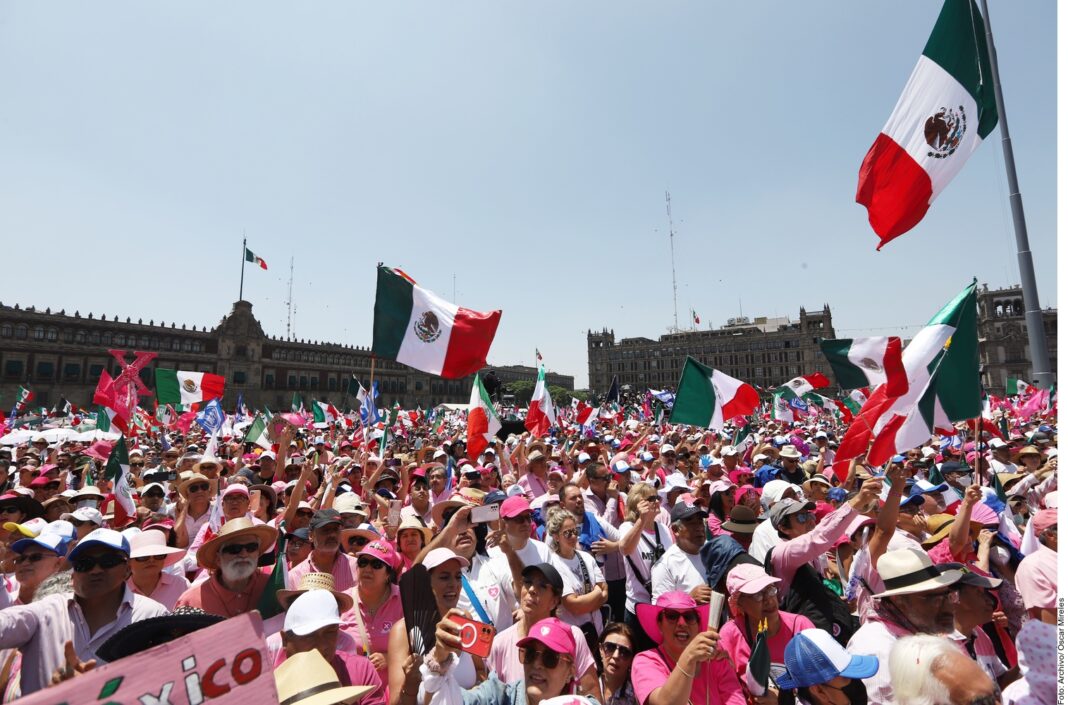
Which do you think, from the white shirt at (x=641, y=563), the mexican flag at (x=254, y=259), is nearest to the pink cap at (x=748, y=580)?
the white shirt at (x=641, y=563)

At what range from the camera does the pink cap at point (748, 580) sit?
2881 millimetres

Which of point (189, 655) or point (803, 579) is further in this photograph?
point (803, 579)

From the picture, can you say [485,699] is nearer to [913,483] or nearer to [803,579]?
[803,579]

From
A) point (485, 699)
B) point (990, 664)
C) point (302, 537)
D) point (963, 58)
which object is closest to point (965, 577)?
point (990, 664)

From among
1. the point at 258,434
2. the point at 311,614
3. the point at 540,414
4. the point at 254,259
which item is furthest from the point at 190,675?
the point at 254,259

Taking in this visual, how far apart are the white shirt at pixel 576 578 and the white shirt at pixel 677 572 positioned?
15.3 inches

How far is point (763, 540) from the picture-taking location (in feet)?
13.9

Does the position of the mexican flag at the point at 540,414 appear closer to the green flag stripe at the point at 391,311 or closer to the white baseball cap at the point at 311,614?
the green flag stripe at the point at 391,311

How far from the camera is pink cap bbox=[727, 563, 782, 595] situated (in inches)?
113

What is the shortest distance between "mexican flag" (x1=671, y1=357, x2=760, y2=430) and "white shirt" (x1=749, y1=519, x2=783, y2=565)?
6.12 meters

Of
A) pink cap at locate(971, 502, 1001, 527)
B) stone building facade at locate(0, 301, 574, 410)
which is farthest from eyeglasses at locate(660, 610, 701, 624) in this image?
stone building facade at locate(0, 301, 574, 410)

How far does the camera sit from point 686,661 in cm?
233

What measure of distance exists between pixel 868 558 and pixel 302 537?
414 centimetres

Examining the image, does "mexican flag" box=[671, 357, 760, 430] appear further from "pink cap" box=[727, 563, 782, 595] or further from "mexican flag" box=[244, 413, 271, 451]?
"mexican flag" box=[244, 413, 271, 451]
